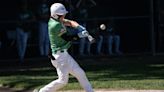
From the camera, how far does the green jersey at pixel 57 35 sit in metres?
10.6

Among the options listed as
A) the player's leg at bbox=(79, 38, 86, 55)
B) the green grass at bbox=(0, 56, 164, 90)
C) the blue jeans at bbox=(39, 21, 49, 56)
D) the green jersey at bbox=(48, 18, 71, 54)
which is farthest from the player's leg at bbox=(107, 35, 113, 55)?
the green jersey at bbox=(48, 18, 71, 54)

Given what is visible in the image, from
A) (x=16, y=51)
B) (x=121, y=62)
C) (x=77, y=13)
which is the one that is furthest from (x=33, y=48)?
(x=121, y=62)

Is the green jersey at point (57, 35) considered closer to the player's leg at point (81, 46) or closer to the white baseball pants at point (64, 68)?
the white baseball pants at point (64, 68)

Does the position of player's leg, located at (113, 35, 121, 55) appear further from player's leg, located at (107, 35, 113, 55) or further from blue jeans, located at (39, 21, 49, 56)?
blue jeans, located at (39, 21, 49, 56)

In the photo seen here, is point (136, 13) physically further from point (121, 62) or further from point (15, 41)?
point (15, 41)

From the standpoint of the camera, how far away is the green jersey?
34.7 ft

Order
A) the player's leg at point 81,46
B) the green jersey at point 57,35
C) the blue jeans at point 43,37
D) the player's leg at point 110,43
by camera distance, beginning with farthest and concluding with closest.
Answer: the player's leg at point 110,43 < the player's leg at point 81,46 < the blue jeans at point 43,37 < the green jersey at point 57,35

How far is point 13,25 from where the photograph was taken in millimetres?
17766

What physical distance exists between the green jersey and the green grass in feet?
6.30

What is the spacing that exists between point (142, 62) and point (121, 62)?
1.99 ft

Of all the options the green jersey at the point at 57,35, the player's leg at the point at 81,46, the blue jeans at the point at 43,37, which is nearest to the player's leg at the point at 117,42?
the player's leg at the point at 81,46

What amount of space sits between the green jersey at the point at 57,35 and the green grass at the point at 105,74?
1.92 meters

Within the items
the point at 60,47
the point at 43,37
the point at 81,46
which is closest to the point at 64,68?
the point at 60,47

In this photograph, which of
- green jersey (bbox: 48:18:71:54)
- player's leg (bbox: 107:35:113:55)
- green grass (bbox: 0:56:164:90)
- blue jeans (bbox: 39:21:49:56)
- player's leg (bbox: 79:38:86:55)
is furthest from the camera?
player's leg (bbox: 107:35:113:55)
